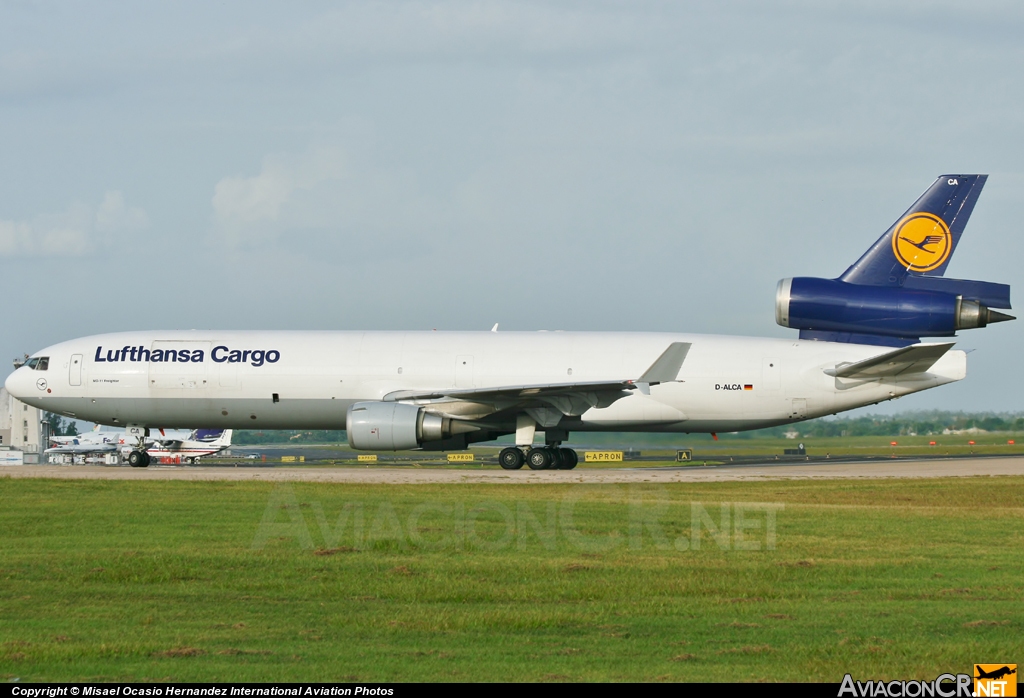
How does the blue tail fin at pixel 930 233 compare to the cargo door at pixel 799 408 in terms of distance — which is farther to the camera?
the cargo door at pixel 799 408

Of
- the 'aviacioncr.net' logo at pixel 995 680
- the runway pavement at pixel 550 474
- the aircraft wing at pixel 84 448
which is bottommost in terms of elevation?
the 'aviacioncr.net' logo at pixel 995 680

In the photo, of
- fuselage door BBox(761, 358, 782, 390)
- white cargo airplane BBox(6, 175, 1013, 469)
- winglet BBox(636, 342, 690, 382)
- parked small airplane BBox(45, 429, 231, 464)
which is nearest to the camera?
winglet BBox(636, 342, 690, 382)

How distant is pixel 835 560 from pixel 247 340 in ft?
76.0

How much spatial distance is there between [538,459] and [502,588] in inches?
797

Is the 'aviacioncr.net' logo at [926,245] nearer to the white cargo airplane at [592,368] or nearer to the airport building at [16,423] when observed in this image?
the white cargo airplane at [592,368]

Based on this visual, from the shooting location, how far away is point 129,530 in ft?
53.0

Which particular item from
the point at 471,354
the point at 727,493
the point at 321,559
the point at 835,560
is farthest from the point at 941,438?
the point at 321,559

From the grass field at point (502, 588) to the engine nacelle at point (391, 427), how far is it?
26.4 ft

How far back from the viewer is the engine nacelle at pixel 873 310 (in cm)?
3033

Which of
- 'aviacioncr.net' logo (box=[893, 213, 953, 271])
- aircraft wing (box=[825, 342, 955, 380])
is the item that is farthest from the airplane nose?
'aviacioncr.net' logo (box=[893, 213, 953, 271])

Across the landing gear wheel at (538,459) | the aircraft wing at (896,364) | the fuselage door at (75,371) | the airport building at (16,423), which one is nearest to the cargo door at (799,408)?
the aircraft wing at (896,364)

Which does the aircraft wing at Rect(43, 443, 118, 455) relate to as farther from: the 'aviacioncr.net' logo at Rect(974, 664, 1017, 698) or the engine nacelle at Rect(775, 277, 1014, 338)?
the 'aviacioncr.net' logo at Rect(974, 664, 1017, 698)

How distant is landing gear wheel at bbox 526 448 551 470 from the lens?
3167cm

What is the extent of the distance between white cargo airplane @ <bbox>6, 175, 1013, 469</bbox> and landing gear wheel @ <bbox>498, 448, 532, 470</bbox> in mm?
43
